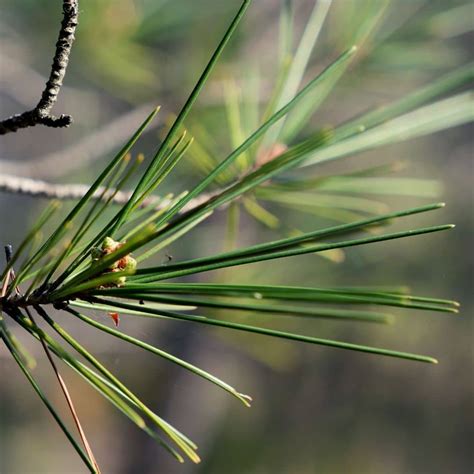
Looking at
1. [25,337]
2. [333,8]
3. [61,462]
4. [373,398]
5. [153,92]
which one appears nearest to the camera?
[333,8]

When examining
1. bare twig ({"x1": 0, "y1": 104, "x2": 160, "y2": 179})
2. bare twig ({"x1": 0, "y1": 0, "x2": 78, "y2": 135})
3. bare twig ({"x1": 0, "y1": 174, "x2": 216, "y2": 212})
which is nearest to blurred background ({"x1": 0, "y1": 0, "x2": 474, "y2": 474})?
bare twig ({"x1": 0, "y1": 104, "x2": 160, "y2": 179})

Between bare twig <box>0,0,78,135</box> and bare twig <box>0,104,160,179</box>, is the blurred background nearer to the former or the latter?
bare twig <box>0,104,160,179</box>

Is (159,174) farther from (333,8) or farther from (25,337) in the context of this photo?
(25,337)

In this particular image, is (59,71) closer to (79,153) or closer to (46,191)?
(46,191)

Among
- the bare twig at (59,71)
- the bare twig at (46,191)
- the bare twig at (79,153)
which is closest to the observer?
the bare twig at (59,71)

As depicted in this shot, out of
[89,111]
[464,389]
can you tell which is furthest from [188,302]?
[464,389]

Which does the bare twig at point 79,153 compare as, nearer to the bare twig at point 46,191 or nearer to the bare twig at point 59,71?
the bare twig at point 46,191

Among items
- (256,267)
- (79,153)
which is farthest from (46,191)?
(256,267)

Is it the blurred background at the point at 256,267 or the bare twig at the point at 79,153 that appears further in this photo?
the blurred background at the point at 256,267

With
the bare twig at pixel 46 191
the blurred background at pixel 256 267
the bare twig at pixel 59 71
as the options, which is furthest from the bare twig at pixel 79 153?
the bare twig at pixel 59 71

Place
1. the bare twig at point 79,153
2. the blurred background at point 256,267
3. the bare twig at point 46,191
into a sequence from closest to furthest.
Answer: the bare twig at point 46,191
the bare twig at point 79,153
the blurred background at point 256,267
